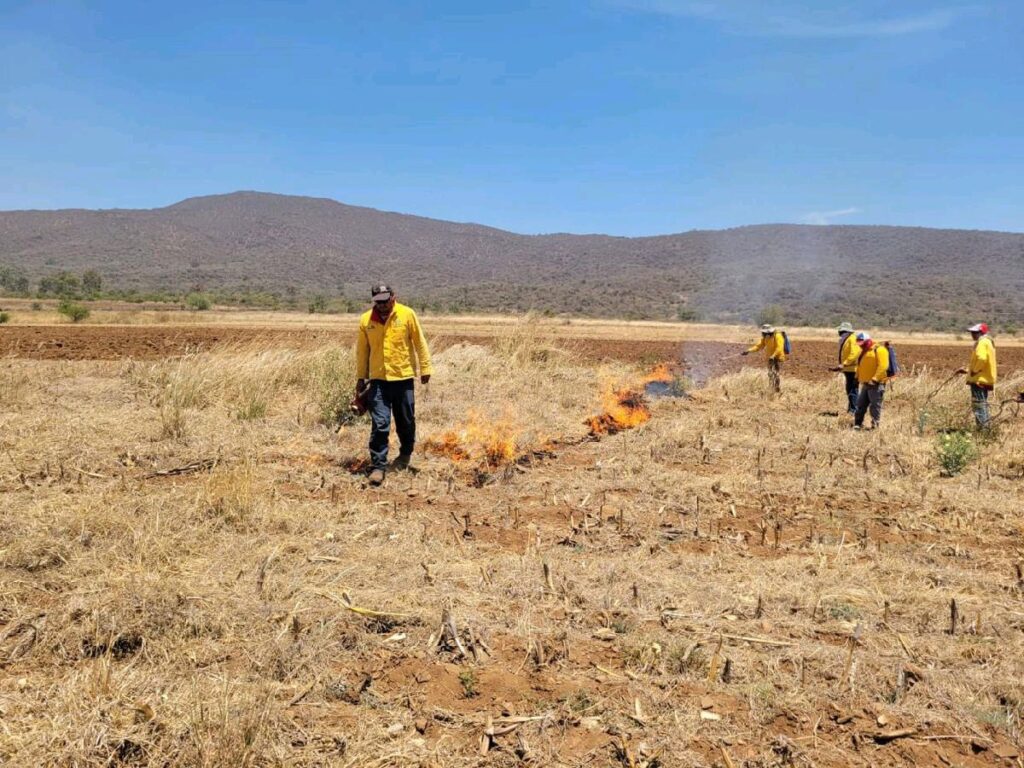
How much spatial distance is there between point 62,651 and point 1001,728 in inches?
169

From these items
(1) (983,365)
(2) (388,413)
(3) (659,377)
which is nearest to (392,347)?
(2) (388,413)

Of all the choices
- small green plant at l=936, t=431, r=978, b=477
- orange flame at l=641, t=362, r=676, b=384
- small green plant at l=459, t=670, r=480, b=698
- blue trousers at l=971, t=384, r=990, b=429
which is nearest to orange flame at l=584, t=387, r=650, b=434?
orange flame at l=641, t=362, r=676, b=384

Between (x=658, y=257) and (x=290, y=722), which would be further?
(x=658, y=257)

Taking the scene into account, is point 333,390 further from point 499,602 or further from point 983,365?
point 983,365

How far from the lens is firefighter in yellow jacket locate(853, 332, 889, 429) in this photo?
10.2m

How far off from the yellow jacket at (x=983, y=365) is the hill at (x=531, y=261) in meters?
35.9

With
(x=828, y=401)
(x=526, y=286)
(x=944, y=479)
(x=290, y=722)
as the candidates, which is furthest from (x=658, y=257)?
(x=290, y=722)

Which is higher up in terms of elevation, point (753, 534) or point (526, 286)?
point (526, 286)

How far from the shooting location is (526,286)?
80.3m

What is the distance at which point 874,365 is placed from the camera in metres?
10.2

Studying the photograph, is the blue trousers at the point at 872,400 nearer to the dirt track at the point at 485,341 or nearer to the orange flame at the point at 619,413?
the orange flame at the point at 619,413

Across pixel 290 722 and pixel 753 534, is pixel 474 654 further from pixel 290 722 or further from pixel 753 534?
pixel 753 534

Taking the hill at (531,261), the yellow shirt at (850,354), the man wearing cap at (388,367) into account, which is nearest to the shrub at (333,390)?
the man wearing cap at (388,367)

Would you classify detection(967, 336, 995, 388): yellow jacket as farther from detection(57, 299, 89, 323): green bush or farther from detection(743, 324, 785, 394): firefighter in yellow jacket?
detection(57, 299, 89, 323): green bush
